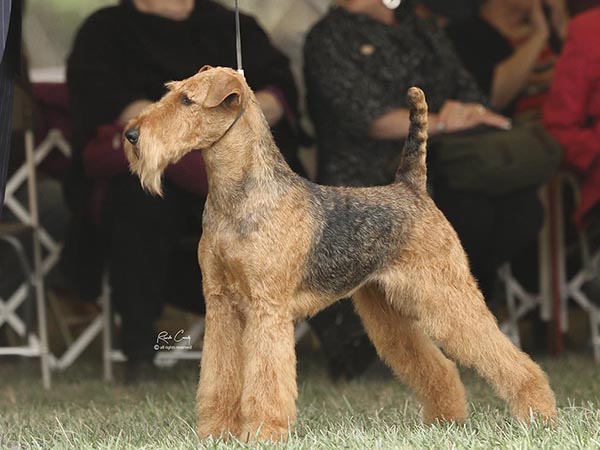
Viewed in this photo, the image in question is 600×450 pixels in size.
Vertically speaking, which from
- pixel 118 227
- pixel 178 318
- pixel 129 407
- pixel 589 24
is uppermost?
pixel 589 24

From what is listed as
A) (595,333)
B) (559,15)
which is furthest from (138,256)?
(559,15)

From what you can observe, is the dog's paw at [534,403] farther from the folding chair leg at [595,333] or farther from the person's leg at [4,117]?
the folding chair leg at [595,333]

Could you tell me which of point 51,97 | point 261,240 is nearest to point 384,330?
point 261,240

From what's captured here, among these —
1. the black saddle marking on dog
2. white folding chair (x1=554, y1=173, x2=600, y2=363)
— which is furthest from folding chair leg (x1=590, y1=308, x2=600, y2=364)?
the black saddle marking on dog

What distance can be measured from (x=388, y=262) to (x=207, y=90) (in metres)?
0.72

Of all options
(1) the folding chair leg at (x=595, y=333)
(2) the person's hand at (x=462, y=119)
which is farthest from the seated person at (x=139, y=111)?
(1) the folding chair leg at (x=595, y=333)

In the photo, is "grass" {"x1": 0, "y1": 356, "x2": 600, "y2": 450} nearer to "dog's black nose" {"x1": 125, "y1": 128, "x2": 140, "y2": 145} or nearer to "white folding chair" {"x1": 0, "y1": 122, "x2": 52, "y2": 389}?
"white folding chair" {"x1": 0, "y1": 122, "x2": 52, "y2": 389}

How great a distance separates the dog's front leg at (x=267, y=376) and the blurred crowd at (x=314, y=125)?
5.79 feet

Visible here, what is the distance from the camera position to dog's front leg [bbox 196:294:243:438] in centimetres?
323

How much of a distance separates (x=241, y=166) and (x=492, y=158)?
6.38 feet

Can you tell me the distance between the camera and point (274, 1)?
20.4 feet

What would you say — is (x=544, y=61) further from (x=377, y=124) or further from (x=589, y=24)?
(x=377, y=124)

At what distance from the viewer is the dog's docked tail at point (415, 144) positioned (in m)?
3.49

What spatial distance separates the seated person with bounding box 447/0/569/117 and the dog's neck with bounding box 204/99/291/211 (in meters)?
2.84
